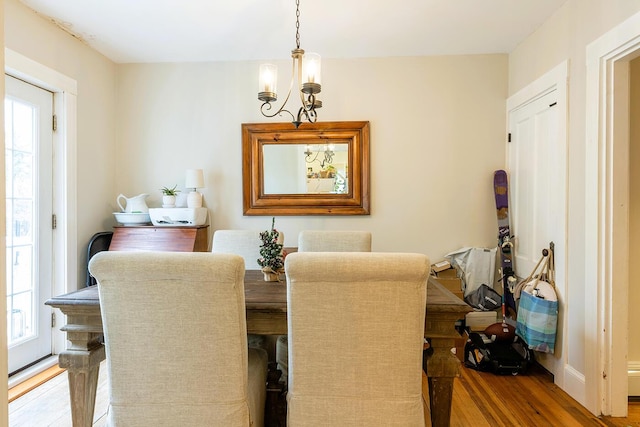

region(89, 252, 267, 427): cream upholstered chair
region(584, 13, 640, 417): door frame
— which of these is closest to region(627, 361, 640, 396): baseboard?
region(584, 13, 640, 417): door frame

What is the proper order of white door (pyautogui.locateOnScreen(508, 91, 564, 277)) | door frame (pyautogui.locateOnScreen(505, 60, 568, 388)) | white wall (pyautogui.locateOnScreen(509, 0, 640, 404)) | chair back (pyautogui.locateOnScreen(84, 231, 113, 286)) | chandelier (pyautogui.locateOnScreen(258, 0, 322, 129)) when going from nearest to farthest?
chandelier (pyautogui.locateOnScreen(258, 0, 322, 129)) < white wall (pyautogui.locateOnScreen(509, 0, 640, 404)) < door frame (pyautogui.locateOnScreen(505, 60, 568, 388)) < white door (pyautogui.locateOnScreen(508, 91, 564, 277)) < chair back (pyautogui.locateOnScreen(84, 231, 113, 286))

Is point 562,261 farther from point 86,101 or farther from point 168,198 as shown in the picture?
point 86,101

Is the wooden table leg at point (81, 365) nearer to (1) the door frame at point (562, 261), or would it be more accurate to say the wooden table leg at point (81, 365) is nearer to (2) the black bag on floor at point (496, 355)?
(2) the black bag on floor at point (496, 355)

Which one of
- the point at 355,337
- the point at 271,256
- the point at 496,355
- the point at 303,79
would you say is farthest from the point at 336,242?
the point at 496,355

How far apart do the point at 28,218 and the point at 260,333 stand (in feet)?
6.97

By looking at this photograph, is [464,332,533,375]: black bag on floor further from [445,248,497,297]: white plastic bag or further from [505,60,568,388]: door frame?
[445,248,497,297]: white plastic bag

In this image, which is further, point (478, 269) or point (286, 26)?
point (478, 269)

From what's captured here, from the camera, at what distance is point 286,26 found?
2631mm

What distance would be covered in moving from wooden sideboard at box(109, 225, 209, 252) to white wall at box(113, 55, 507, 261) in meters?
0.42

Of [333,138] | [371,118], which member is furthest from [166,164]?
[371,118]

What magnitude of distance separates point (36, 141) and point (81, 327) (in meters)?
1.76

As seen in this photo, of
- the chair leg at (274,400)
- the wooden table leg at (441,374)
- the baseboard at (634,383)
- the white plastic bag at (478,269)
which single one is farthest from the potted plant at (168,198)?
the baseboard at (634,383)

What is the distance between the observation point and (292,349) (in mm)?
1277

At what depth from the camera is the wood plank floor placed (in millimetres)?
1964
